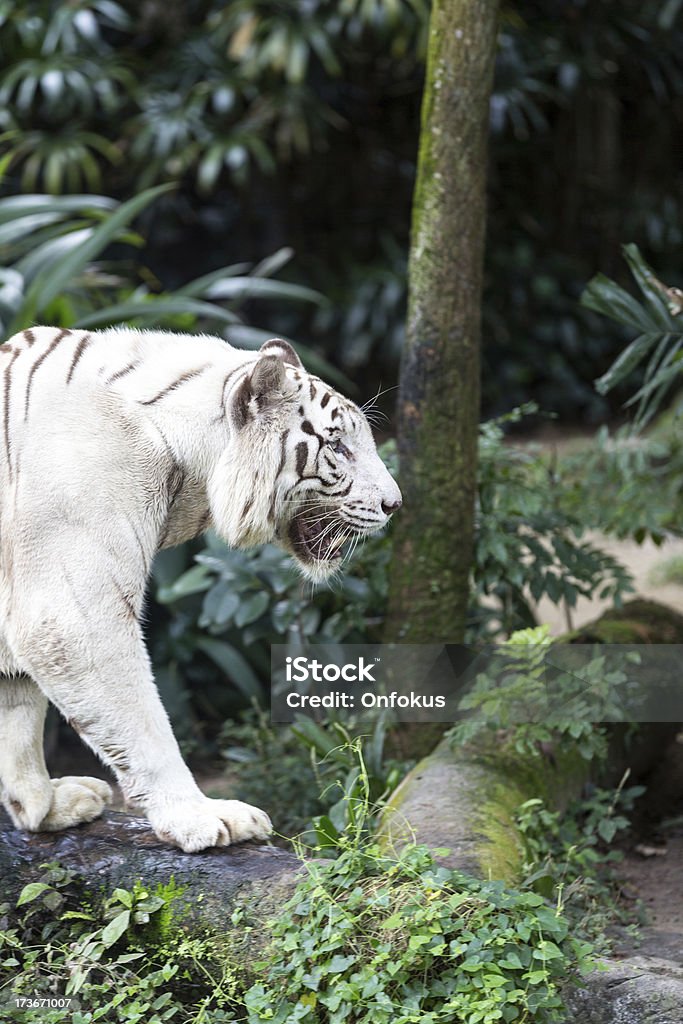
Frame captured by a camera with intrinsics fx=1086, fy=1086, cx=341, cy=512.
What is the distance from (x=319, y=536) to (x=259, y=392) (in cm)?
36

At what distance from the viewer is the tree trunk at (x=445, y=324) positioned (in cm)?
330

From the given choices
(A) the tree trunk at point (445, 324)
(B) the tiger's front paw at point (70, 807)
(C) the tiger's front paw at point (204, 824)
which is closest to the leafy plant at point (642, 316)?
(A) the tree trunk at point (445, 324)

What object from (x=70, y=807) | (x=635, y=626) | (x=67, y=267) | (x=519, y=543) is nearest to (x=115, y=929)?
(x=70, y=807)

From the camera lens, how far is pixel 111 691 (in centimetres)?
224

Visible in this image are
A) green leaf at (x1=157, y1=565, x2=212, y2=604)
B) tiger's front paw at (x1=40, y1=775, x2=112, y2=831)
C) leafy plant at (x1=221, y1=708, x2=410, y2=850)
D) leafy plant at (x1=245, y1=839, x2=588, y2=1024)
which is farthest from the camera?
green leaf at (x1=157, y1=565, x2=212, y2=604)

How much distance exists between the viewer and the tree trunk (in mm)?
3303

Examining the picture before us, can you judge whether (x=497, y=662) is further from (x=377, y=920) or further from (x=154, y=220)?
(x=154, y=220)

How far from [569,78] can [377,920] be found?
27.3 ft

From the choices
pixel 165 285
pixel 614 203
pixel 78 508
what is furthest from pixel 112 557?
pixel 614 203

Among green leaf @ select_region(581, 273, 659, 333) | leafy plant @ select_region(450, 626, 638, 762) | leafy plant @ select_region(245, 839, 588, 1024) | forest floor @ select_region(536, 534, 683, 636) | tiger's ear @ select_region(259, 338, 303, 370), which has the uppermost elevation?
tiger's ear @ select_region(259, 338, 303, 370)

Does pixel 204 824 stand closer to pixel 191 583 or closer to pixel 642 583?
pixel 191 583

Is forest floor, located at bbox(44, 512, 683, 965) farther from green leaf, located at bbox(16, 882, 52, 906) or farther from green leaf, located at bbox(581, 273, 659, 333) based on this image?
green leaf, located at bbox(16, 882, 52, 906)

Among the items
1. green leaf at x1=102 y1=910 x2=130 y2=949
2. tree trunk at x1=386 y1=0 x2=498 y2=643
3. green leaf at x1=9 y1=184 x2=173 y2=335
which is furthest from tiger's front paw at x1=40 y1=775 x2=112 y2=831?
green leaf at x1=9 y1=184 x2=173 y2=335

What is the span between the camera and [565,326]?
1002 centimetres
